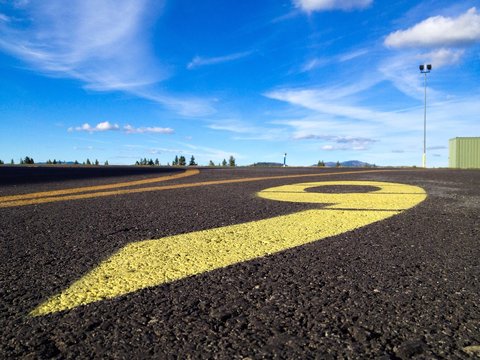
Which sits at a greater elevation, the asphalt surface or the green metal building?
the green metal building

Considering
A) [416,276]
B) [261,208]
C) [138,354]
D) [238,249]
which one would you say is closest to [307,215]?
[261,208]

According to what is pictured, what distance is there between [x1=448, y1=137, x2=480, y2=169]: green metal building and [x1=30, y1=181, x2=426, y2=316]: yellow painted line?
33432mm

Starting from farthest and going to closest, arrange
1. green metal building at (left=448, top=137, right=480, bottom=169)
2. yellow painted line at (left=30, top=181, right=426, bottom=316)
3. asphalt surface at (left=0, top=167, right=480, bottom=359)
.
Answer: green metal building at (left=448, top=137, right=480, bottom=169) → yellow painted line at (left=30, top=181, right=426, bottom=316) → asphalt surface at (left=0, top=167, right=480, bottom=359)

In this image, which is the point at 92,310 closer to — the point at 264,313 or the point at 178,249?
the point at 264,313

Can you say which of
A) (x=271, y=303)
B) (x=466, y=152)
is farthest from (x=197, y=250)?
(x=466, y=152)

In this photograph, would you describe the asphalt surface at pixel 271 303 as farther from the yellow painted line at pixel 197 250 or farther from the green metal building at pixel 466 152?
the green metal building at pixel 466 152

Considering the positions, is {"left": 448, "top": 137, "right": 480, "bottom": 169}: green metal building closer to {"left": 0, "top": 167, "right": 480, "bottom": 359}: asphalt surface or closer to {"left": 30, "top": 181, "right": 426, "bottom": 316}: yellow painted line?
{"left": 30, "top": 181, "right": 426, "bottom": 316}: yellow painted line

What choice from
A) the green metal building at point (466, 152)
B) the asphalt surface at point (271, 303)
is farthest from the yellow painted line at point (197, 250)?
the green metal building at point (466, 152)

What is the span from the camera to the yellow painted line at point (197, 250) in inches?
66.7

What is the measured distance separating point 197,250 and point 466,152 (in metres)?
36.2

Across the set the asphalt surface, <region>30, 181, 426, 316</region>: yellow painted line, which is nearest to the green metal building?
<region>30, 181, 426, 316</region>: yellow painted line

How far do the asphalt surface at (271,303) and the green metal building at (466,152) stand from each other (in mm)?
34344

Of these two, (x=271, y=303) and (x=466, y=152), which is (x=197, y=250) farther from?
(x=466, y=152)

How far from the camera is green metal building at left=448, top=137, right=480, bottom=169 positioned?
105 feet
